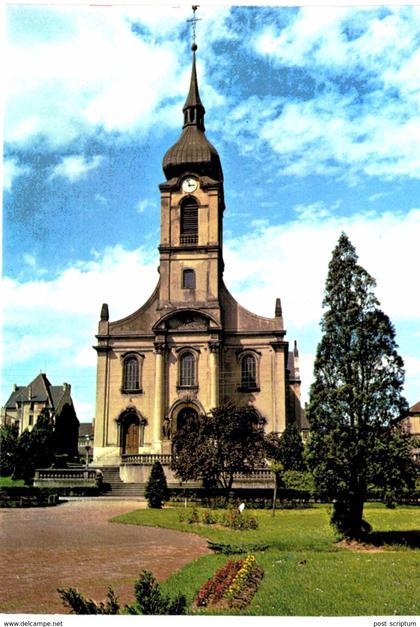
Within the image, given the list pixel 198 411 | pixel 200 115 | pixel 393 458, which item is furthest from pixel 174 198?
pixel 393 458

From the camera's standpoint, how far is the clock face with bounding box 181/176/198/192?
5294 cm

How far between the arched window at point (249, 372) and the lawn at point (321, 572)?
82.7 feet

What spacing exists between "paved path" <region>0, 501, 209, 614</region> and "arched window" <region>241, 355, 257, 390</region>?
23.2m

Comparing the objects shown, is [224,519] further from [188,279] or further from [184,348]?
[188,279]

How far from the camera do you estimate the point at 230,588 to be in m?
12.5

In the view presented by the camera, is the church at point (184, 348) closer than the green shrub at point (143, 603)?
No

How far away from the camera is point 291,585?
13.4m

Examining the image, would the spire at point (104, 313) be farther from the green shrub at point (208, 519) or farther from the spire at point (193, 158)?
the green shrub at point (208, 519)

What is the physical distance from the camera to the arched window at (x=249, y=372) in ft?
163

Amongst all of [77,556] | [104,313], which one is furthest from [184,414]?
Answer: [77,556]

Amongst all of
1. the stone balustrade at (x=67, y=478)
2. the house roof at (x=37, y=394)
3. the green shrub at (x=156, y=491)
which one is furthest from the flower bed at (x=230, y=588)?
the house roof at (x=37, y=394)

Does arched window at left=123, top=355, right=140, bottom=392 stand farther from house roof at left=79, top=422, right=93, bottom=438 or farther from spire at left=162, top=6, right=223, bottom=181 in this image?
house roof at left=79, top=422, right=93, bottom=438

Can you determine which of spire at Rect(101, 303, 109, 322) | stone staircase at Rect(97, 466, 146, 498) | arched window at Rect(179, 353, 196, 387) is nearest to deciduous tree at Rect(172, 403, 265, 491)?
stone staircase at Rect(97, 466, 146, 498)

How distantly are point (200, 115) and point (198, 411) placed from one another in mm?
27178
